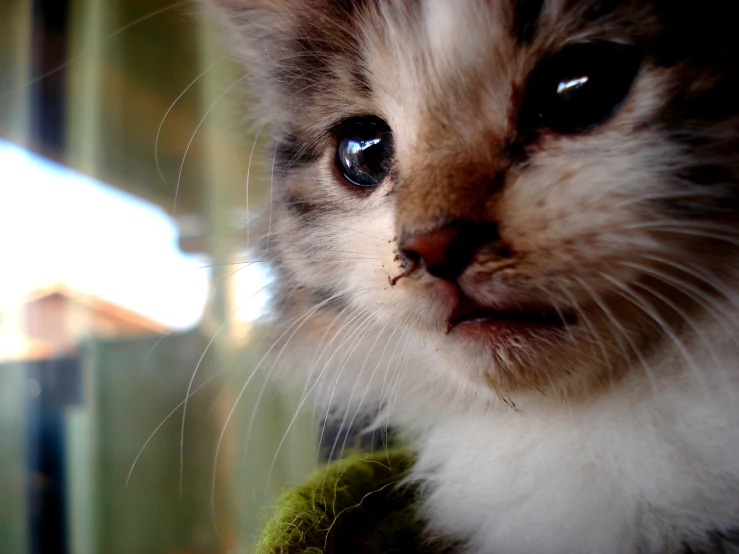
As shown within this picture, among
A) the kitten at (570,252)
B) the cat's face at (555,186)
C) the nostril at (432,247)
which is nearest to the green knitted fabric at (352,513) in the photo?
the kitten at (570,252)

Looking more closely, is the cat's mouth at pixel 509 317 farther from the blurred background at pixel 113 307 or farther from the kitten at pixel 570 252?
the blurred background at pixel 113 307

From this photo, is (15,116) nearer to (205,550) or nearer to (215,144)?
(215,144)

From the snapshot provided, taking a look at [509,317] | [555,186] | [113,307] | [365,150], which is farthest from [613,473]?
[113,307]

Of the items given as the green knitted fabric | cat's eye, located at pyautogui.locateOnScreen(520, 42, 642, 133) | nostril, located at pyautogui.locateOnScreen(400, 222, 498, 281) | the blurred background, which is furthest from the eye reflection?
the blurred background

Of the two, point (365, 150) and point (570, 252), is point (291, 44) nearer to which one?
point (365, 150)

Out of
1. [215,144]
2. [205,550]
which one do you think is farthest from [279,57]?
[205,550]

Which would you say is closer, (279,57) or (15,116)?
(279,57)

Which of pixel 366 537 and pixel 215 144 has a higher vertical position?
pixel 215 144
